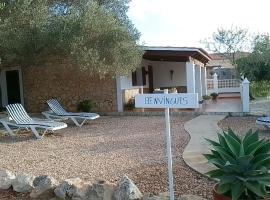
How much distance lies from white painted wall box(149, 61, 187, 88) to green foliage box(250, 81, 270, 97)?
26.5 feet

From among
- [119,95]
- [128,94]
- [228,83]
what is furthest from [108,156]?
[228,83]

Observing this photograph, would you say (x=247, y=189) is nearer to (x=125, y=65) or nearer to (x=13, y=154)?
(x=13, y=154)

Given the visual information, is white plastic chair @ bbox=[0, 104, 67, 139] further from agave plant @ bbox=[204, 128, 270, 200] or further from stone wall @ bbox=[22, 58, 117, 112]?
agave plant @ bbox=[204, 128, 270, 200]

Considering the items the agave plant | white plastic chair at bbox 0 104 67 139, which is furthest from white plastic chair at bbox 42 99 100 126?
the agave plant

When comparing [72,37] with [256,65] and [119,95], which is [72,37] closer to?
[119,95]

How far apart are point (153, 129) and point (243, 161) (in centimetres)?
837

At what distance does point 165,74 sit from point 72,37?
12.3 meters

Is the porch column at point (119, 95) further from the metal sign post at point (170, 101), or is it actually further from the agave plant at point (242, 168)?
the agave plant at point (242, 168)

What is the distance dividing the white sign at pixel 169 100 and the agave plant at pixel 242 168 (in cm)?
60

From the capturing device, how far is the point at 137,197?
16.5 ft

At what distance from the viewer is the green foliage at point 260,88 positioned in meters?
30.0

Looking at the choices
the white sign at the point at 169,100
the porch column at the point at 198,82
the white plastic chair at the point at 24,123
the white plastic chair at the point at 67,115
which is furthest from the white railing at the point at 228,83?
the white sign at the point at 169,100

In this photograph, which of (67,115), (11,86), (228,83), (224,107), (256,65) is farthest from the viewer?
(228,83)

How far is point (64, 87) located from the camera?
64.0 ft
